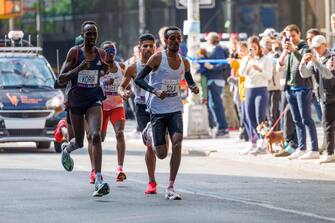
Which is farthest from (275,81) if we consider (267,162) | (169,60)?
(169,60)

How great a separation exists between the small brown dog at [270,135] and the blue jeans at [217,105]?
4396 mm

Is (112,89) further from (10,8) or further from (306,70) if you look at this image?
(10,8)

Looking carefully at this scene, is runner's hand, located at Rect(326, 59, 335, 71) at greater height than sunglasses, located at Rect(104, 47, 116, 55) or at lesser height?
lesser


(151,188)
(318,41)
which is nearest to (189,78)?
(151,188)

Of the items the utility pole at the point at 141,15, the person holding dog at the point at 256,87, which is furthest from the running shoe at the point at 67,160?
the utility pole at the point at 141,15

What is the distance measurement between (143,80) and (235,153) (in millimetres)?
6968

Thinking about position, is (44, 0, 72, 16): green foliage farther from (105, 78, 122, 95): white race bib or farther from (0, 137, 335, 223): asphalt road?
(105, 78, 122, 95): white race bib

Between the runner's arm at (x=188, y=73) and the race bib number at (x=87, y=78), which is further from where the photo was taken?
the race bib number at (x=87, y=78)

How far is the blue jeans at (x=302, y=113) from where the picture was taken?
19.6m

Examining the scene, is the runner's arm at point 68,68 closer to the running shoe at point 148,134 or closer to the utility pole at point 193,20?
the running shoe at point 148,134

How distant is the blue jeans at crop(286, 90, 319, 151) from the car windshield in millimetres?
5080

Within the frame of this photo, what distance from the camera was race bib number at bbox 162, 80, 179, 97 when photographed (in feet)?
48.3

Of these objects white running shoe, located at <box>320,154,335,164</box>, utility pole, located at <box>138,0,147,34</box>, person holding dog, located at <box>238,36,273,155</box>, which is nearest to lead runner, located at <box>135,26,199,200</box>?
white running shoe, located at <box>320,154,335,164</box>

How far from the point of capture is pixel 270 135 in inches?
810
